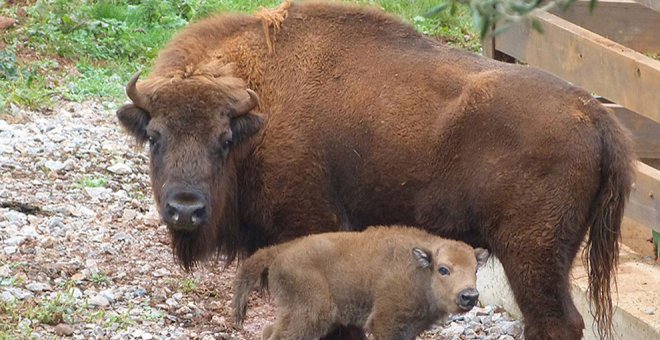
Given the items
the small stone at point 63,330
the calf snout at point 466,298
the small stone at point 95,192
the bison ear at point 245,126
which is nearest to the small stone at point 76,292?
the small stone at point 63,330

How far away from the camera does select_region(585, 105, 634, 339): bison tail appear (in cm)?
730

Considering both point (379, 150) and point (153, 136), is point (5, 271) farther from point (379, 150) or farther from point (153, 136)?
point (379, 150)

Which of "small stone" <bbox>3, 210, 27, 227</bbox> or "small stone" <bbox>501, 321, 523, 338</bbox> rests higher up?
"small stone" <bbox>3, 210, 27, 227</bbox>

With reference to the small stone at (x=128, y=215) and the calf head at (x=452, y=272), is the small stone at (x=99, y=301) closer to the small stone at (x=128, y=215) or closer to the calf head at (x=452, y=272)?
the small stone at (x=128, y=215)

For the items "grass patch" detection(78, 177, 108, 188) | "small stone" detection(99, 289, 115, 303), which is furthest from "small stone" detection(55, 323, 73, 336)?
"grass patch" detection(78, 177, 108, 188)

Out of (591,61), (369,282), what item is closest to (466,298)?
(369,282)

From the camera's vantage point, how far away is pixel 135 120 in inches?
304

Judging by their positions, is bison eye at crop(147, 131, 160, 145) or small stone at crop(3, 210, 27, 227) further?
small stone at crop(3, 210, 27, 227)

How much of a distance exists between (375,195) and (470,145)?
0.67m

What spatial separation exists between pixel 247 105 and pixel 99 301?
5.48 ft

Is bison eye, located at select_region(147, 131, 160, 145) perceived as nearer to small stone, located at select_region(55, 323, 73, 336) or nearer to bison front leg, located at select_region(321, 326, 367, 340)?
small stone, located at select_region(55, 323, 73, 336)

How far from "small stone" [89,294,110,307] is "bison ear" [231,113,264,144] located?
57.1 inches

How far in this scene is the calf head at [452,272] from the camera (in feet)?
22.4

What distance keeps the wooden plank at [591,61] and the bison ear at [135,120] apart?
2.47m
